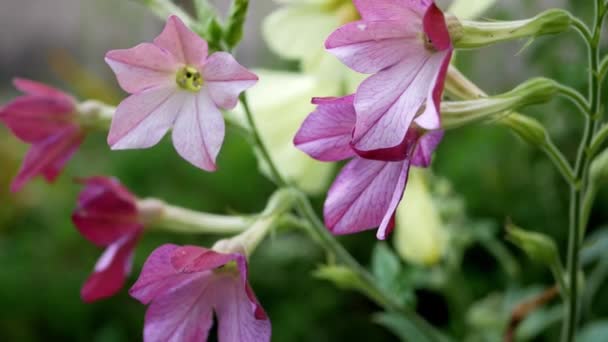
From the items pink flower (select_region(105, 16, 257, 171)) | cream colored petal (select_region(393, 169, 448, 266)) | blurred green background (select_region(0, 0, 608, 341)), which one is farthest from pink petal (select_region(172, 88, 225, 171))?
blurred green background (select_region(0, 0, 608, 341))

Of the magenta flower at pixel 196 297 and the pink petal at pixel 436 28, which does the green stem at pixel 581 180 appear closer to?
the pink petal at pixel 436 28

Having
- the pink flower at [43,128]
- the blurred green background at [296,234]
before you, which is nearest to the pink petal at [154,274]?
the pink flower at [43,128]

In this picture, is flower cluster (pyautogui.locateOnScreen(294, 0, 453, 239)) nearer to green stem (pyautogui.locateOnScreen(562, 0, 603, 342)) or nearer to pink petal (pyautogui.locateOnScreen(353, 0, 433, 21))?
pink petal (pyautogui.locateOnScreen(353, 0, 433, 21))

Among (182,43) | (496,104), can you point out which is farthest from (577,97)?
(182,43)

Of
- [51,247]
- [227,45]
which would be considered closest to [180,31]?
[227,45]

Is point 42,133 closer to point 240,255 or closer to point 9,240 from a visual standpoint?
point 240,255
